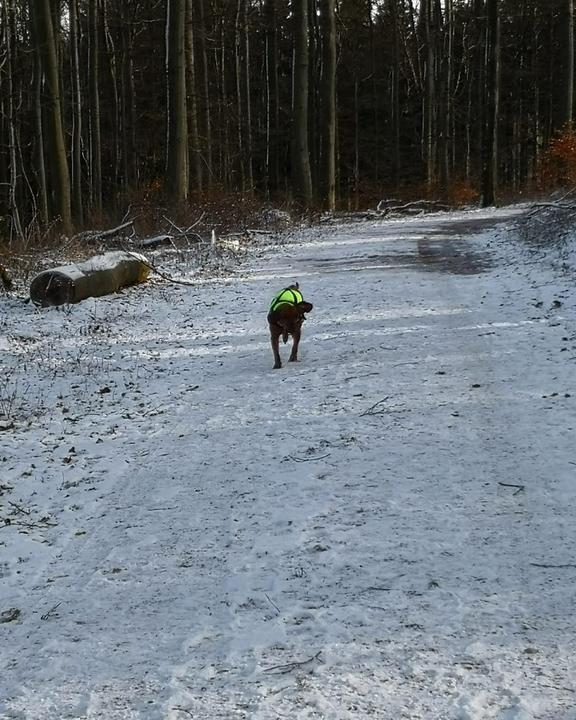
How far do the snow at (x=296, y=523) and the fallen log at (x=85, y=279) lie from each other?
1.69 m

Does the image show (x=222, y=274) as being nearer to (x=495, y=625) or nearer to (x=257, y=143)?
(x=495, y=625)

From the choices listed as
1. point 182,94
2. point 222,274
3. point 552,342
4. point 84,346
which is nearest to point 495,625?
point 552,342

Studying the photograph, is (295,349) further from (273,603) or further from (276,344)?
(273,603)

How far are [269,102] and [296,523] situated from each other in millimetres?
34798

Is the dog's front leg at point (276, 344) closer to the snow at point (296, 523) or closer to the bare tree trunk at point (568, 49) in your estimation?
the snow at point (296, 523)

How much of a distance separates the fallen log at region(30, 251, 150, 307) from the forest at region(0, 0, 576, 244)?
3.79m

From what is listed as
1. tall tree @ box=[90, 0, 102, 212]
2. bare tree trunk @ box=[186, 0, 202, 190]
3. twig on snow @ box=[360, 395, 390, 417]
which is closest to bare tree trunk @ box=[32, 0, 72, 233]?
tall tree @ box=[90, 0, 102, 212]

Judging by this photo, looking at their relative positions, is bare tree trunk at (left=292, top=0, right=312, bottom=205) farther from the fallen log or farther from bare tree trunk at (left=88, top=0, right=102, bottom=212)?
the fallen log

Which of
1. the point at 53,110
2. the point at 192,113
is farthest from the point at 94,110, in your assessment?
the point at 53,110

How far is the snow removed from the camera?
2.81 metres

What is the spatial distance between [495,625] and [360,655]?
631mm

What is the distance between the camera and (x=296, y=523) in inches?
161

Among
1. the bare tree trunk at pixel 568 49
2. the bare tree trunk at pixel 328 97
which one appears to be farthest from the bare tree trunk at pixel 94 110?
the bare tree trunk at pixel 568 49

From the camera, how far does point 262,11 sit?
3319cm
